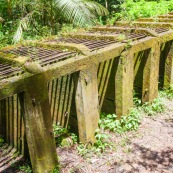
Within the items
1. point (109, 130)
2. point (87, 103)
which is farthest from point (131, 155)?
point (87, 103)

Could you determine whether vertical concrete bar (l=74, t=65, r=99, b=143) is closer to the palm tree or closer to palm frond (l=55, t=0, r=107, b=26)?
the palm tree

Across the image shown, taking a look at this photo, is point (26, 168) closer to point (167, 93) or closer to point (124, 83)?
point (124, 83)

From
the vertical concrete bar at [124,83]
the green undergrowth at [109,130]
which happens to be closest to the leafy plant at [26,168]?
the green undergrowth at [109,130]

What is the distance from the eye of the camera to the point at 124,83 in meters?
5.20

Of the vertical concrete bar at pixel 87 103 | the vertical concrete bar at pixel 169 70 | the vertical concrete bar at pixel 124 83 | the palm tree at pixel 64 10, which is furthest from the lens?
the palm tree at pixel 64 10

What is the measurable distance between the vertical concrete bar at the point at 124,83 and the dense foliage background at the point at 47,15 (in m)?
2.99

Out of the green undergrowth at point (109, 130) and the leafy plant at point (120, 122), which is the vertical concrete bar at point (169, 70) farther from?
the leafy plant at point (120, 122)

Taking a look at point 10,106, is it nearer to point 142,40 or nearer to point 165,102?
point 142,40

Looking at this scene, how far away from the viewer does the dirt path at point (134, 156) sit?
441 centimetres

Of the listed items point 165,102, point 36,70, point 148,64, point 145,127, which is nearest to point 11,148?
point 36,70

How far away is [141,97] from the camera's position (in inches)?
245

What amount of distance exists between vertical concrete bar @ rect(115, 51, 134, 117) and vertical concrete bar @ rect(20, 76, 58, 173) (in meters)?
1.86

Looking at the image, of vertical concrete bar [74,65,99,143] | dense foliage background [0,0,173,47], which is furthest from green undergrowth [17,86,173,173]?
dense foliage background [0,0,173,47]

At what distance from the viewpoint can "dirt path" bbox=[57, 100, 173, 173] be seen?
4410 mm
